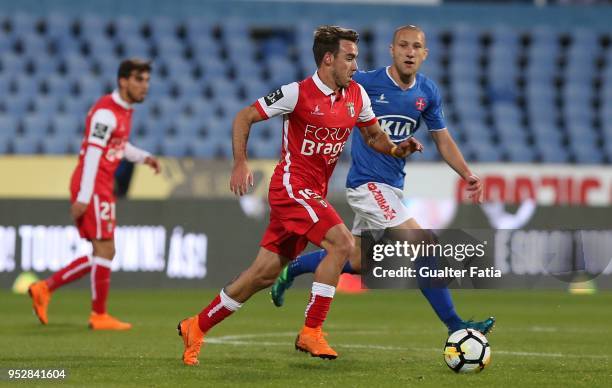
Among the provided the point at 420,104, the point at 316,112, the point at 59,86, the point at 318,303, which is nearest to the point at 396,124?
the point at 420,104

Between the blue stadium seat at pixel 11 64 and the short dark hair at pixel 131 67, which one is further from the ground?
the blue stadium seat at pixel 11 64

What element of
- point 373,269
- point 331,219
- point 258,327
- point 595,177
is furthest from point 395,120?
point 595,177

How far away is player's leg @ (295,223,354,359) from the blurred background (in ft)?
26.7

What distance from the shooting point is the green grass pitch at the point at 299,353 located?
6.74 meters

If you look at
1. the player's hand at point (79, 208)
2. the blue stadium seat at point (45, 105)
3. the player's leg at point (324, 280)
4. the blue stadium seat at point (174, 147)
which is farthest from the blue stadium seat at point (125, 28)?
the player's leg at point (324, 280)

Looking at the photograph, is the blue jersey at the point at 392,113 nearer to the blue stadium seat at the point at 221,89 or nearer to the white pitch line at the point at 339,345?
the white pitch line at the point at 339,345

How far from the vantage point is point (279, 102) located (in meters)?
7.18

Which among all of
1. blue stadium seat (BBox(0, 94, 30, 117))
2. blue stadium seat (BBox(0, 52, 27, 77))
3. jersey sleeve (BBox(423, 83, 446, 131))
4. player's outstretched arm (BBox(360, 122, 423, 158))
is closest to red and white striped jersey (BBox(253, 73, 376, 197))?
player's outstretched arm (BBox(360, 122, 423, 158))

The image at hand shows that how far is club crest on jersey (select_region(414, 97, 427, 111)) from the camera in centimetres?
852

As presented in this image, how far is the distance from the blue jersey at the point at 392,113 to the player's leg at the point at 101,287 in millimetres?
2806

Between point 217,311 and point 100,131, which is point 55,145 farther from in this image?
point 217,311

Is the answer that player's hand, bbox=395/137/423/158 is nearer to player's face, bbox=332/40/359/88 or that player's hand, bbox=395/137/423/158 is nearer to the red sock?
player's face, bbox=332/40/359/88

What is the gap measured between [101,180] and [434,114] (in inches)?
132

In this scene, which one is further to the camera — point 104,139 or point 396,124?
point 104,139
